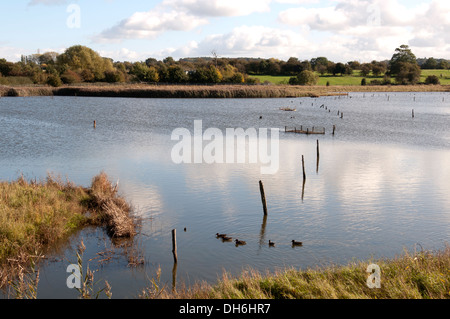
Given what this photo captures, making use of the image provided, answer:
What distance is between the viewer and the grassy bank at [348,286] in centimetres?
1184

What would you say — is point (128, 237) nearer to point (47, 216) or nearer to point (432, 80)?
point (47, 216)

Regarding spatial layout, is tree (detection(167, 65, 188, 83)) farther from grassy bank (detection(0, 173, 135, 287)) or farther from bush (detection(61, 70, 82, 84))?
grassy bank (detection(0, 173, 135, 287))

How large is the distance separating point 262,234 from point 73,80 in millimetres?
129285

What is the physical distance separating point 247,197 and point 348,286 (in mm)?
14929

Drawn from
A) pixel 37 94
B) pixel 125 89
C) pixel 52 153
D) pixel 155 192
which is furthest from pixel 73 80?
pixel 155 192

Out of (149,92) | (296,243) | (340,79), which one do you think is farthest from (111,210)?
(340,79)

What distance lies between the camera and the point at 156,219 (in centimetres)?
2269

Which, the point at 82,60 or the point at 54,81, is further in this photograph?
the point at 82,60

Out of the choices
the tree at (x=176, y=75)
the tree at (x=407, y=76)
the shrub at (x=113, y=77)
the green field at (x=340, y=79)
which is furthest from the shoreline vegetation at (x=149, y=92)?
the tree at (x=407, y=76)

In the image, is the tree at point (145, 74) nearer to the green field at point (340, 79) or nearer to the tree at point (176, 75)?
the tree at point (176, 75)

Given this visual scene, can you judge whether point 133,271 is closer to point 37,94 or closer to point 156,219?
point 156,219

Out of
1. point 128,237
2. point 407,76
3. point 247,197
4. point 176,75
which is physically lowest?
point 128,237

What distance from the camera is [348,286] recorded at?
489 inches

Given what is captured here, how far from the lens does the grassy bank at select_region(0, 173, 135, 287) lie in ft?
56.6
